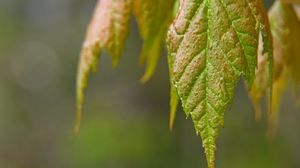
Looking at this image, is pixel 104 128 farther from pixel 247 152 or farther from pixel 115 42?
pixel 115 42

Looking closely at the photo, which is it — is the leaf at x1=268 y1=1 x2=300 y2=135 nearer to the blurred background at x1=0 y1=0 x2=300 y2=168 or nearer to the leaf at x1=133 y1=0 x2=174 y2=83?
the leaf at x1=133 y1=0 x2=174 y2=83

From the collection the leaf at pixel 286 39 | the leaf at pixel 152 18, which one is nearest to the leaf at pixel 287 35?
the leaf at pixel 286 39

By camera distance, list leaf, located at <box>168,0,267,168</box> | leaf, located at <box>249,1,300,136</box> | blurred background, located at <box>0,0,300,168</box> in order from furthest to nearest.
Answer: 1. blurred background, located at <box>0,0,300,168</box>
2. leaf, located at <box>249,1,300,136</box>
3. leaf, located at <box>168,0,267,168</box>

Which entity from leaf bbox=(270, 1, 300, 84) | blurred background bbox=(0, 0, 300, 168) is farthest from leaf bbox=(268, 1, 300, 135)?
blurred background bbox=(0, 0, 300, 168)

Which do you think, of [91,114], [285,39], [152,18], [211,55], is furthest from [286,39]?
[91,114]

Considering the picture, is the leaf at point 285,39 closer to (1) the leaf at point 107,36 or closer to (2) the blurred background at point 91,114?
(1) the leaf at point 107,36

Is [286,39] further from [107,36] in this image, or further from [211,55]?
[211,55]
